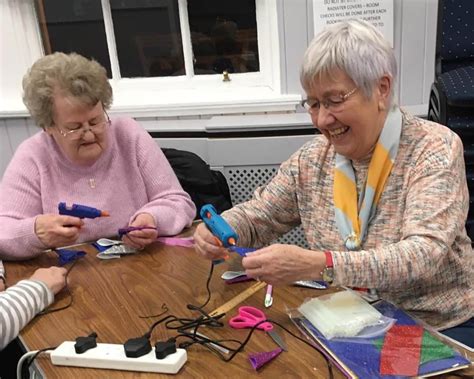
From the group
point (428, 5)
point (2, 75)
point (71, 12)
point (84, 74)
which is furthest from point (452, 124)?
point (2, 75)

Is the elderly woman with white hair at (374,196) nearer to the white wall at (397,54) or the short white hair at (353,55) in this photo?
the short white hair at (353,55)

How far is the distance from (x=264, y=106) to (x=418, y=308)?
57.3 inches

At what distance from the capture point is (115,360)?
38.6 inches

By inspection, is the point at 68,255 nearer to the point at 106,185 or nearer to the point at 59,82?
the point at 106,185

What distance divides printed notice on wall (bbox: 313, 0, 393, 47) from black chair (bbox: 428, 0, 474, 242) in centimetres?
21

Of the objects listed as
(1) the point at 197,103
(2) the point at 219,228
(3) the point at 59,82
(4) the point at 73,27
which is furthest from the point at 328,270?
(4) the point at 73,27

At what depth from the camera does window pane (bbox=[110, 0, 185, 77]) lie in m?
2.68

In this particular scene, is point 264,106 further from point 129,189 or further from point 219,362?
point 219,362

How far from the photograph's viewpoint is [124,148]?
1793 mm

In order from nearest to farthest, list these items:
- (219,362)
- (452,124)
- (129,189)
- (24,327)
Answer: (219,362) → (24,327) → (129,189) → (452,124)

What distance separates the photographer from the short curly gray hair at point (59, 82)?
1594 millimetres

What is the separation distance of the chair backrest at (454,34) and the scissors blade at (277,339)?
159cm

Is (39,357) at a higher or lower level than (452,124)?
lower

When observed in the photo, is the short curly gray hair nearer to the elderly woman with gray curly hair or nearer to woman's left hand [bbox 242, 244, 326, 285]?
the elderly woman with gray curly hair
